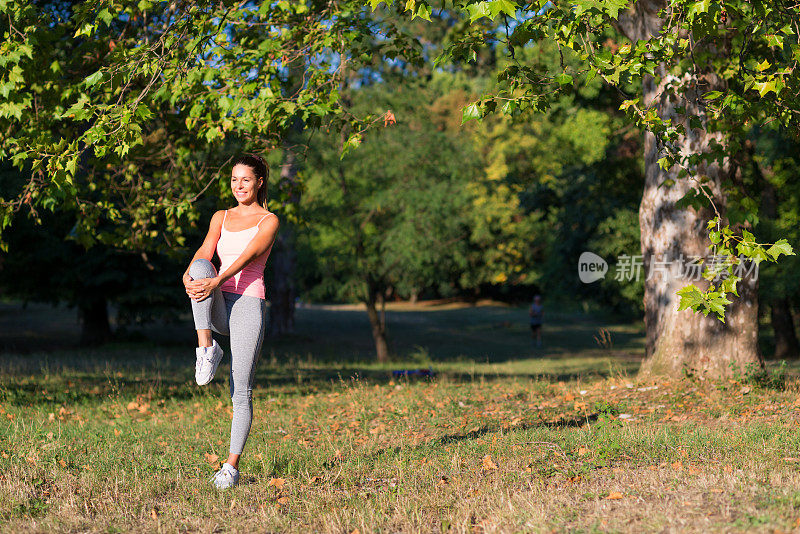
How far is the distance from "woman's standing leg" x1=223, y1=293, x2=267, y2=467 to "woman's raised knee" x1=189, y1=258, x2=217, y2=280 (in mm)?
260

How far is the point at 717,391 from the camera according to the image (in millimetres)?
8734

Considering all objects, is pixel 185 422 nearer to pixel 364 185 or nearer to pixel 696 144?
pixel 696 144

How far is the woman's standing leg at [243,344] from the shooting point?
477 cm

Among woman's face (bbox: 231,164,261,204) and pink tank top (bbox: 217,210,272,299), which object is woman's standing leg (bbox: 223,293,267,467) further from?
woman's face (bbox: 231,164,261,204)

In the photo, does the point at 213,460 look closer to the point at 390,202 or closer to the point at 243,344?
the point at 243,344

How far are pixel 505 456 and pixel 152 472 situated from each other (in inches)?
105

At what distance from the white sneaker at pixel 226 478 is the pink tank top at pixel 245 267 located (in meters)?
1.17

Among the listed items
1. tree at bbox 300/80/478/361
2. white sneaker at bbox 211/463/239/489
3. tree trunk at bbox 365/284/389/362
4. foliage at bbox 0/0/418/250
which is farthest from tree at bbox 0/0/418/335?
tree trunk at bbox 365/284/389/362

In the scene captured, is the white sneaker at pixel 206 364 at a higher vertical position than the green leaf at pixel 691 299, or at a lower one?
lower

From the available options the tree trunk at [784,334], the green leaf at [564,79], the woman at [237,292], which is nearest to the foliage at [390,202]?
the tree trunk at [784,334]

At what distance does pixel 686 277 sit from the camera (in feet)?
Answer: 31.6

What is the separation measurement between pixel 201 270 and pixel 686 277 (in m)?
7.13

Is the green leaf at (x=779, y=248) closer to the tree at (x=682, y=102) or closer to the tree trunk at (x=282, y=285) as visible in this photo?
the tree at (x=682, y=102)

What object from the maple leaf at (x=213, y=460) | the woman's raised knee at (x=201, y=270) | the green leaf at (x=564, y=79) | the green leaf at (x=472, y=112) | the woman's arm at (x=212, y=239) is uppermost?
the green leaf at (x=564, y=79)
